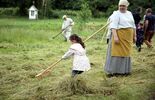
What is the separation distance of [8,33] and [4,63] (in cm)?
763

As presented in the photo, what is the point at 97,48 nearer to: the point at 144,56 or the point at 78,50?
the point at 144,56

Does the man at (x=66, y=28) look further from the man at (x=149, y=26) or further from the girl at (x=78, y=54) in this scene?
the girl at (x=78, y=54)

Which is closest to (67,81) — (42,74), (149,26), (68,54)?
(68,54)

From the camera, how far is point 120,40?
1014 centimetres

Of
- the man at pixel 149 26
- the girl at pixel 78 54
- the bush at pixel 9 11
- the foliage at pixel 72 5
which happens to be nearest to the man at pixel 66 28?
the man at pixel 149 26

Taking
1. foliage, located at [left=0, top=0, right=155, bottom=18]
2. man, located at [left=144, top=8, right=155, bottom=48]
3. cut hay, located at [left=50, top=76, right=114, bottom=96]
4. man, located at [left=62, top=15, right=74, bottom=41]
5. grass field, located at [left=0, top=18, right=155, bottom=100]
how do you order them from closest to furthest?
1. grass field, located at [left=0, top=18, right=155, bottom=100]
2. cut hay, located at [left=50, top=76, right=114, bottom=96]
3. man, located at [left=144, top=8, right=155, bottom=48]
4. man, located at [left=62, top=15, right=74, bottom=41]
5. foliage, located at [left=0, top=0, right=155, bottom=18]

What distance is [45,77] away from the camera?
10266mm

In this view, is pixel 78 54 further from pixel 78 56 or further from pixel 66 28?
pixel 66 28

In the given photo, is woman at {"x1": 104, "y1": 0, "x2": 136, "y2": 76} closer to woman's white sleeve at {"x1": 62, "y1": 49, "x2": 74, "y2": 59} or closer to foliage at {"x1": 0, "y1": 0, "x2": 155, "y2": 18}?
woman's white sleeve at {"x1": 62, "y1": 49, "x2": 74, "y2": 59}

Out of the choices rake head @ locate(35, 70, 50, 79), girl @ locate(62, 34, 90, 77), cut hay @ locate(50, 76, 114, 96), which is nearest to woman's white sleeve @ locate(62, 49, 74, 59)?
girl @ locate(62, 34, 90, 77)

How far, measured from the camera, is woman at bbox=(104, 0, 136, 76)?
10.0m

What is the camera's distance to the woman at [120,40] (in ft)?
32.9

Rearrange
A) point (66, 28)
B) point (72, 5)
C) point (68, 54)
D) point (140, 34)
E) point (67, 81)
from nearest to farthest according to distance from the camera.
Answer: point (67, 81)
point (68, 54)
point (140, 34)
point (66, 28)
point (72, 5)

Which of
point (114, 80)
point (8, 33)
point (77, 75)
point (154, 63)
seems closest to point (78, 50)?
point (77, 75)
